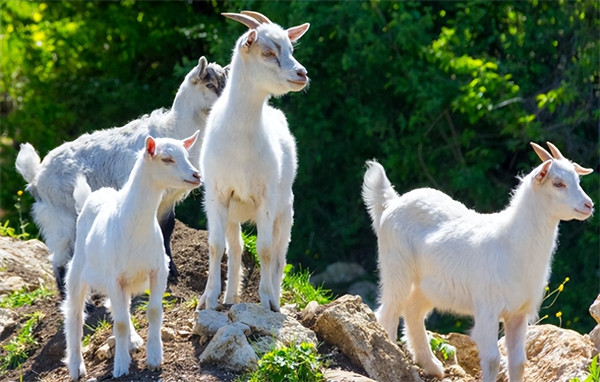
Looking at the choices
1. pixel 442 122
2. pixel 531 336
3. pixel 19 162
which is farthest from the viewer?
pixel 442 122

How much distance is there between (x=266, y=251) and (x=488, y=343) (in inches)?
62.4

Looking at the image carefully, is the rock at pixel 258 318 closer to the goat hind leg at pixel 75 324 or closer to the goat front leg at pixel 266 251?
the goat front leg at pixel 266 251

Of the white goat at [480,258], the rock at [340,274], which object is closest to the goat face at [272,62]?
the white goat at [480,258]

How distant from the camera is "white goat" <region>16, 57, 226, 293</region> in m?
9.70

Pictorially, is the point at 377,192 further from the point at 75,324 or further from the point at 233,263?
the point at 75,324

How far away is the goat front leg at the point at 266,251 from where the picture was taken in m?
8.04

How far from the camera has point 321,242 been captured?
15.6 meters

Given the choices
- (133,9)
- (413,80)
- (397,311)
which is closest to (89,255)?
(397,311)

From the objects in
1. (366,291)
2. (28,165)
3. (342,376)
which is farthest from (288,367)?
(366,291)

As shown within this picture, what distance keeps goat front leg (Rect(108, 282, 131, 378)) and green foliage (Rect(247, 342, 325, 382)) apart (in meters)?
0.78

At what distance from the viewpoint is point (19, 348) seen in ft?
28.3

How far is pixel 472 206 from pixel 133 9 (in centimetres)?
591

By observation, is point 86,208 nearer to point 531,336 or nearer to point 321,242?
point 531,336

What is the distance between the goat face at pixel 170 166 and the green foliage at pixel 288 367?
3.70 feet
